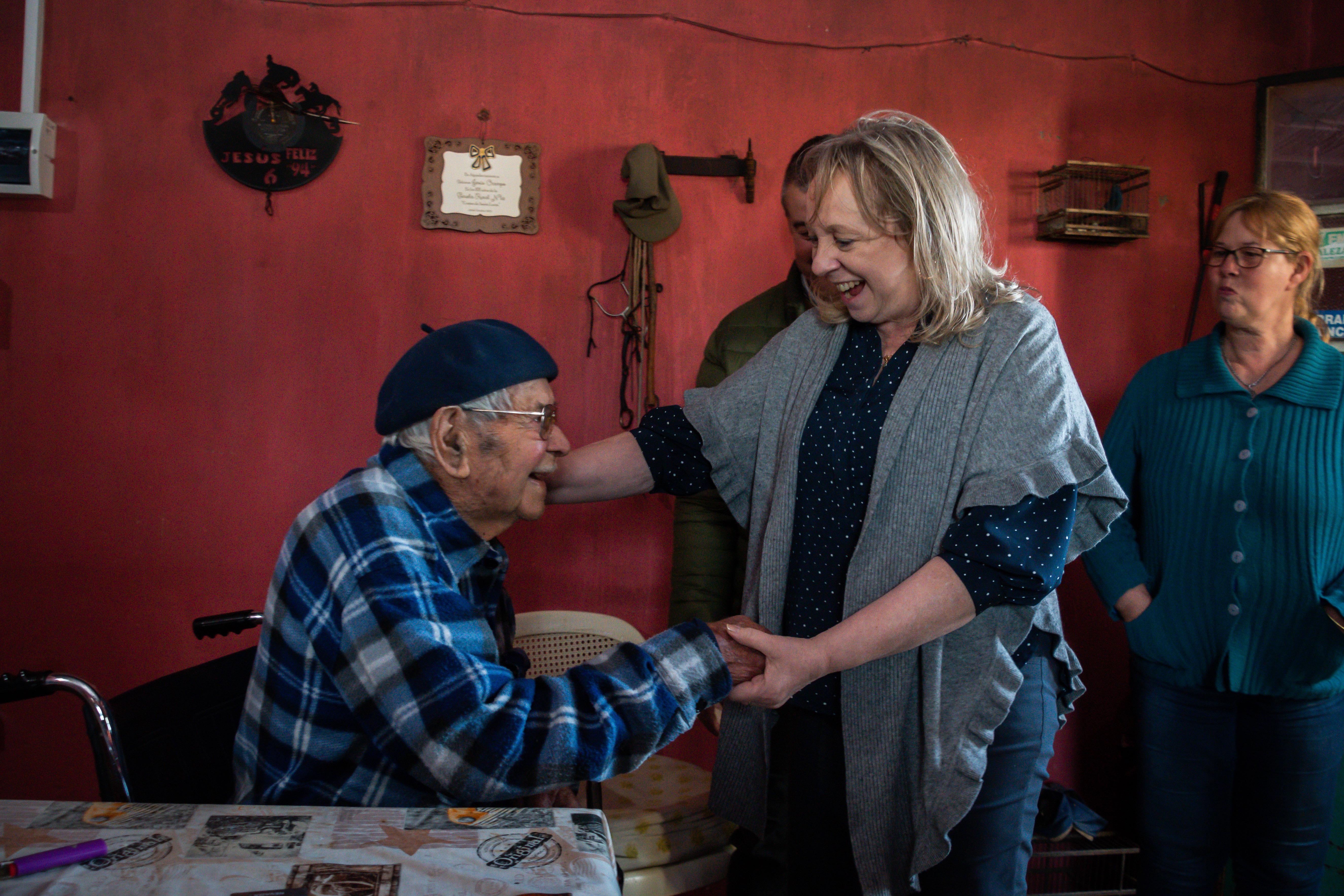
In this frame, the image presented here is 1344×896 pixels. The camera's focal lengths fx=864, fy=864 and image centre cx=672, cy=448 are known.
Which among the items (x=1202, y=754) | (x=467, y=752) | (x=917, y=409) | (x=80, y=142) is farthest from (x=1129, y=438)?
(x=80, y=142)

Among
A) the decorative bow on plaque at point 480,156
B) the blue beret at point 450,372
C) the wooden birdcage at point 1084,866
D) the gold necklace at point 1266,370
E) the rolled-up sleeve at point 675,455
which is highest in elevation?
the decorative bow on plaque at point 480,156

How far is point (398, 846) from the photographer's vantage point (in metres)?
0.94

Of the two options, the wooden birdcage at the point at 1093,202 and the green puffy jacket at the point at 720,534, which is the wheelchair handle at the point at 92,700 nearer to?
the green puffy jacket at the point at 720,534

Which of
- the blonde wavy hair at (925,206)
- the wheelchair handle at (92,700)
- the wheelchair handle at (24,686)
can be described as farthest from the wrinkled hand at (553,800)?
the blonde wavy hair at (925,206)

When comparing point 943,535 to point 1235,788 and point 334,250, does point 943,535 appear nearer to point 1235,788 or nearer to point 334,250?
point 1235,788

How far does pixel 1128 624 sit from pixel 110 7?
3129 mm

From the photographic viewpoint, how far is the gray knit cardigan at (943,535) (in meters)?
1.27

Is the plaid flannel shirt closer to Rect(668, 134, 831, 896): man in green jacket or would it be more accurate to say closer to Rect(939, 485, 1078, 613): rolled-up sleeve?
Rect(939, 485, 1078, 613): rolled-up sleeve

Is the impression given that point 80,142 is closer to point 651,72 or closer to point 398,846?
point 651,72

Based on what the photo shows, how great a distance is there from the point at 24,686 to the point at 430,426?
66 centimetres

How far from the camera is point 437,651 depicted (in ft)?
3.48

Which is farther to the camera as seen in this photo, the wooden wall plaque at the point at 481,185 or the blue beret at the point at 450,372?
the wooden wall plaque at the point at 481,185

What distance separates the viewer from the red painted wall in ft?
7.76

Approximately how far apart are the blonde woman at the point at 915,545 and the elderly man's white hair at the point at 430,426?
1.55 feet
